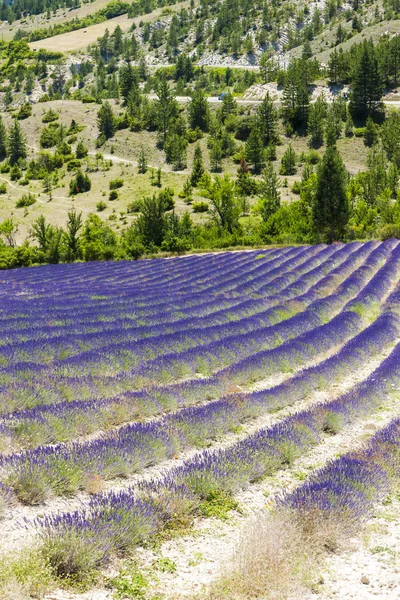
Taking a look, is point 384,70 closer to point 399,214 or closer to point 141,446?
point 399,214

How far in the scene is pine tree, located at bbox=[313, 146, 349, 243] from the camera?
122 ft

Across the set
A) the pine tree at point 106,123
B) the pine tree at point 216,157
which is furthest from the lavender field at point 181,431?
the pine tree at point 106,123

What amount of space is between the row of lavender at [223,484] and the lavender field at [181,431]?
0.02 meters

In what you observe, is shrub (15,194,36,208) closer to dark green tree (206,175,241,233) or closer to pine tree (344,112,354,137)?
dark green tree (206,175,241,233)

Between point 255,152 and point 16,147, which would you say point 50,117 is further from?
point 255,152

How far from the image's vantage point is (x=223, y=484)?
5.09 meters

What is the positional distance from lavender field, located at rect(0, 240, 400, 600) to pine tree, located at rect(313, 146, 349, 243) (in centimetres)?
2406

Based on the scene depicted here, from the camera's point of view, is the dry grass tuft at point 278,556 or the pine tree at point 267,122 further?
the pine tree at point 267,122

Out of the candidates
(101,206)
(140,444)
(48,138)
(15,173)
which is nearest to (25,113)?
(48,138)

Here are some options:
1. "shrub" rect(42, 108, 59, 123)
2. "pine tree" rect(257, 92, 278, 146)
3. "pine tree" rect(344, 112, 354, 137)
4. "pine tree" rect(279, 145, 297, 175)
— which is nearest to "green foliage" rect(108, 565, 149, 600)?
"pine tree" rect(279, 145, 297, 175)

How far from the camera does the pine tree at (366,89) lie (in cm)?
8581

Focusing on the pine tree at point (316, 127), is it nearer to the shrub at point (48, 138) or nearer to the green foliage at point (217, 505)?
the shrub at point (48, 138)

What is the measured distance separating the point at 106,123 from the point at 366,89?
45.1 meters

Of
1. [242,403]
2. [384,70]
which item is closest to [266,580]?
[242,403]
